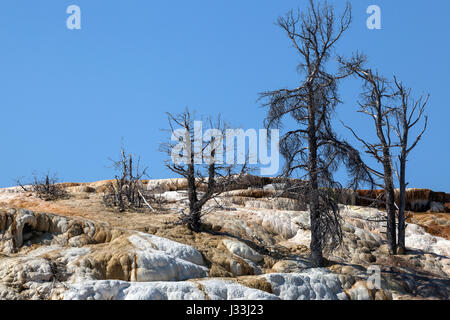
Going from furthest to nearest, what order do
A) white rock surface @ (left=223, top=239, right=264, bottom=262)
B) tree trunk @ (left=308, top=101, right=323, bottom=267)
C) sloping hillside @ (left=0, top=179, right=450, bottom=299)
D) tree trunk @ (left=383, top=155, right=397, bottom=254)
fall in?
tree trunk @ (left=383, top=155, right=397, bottom=254)
tree trunk @ (left=308, top=101, right=323, bottom=267)
white rock surface @ (left=223, top=239, right=264, bottom=262)
sloping hillside @ (left=0, top=179, right=450, bottom=299)

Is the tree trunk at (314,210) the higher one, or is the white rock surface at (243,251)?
the tree trunk at (314,210)

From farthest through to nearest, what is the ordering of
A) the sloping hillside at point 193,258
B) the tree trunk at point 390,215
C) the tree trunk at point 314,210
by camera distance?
the tree trunk at point 390,215 → the tree trunk at point 314,210 → the sloping hillside at point 193,258

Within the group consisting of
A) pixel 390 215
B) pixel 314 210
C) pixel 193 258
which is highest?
pixel 314 210

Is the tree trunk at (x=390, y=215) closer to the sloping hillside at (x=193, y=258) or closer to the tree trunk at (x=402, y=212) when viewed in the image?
the tree trunk at (x=402, y=212)

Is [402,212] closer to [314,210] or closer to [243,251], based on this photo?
[314,210]

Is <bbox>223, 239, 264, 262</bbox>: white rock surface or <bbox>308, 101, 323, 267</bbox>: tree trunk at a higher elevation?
<bbox>308, 101, 323, 267</bbox>: tree trunk

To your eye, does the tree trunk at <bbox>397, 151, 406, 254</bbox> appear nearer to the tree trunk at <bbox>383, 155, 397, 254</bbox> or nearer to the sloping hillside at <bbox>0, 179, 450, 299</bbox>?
the tree trunk at <bbox>383, 155, 397, 254</bbox>

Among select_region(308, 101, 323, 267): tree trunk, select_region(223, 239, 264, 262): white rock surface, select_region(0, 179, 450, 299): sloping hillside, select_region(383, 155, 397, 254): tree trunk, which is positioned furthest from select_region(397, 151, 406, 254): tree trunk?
select_region(223, 239, 264, 262): white rock surface

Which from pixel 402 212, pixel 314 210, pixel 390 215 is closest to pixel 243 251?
pixel 314 210

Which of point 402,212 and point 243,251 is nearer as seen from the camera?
point 243,251

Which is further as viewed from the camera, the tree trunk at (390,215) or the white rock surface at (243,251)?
the tree trunk at (390,215)

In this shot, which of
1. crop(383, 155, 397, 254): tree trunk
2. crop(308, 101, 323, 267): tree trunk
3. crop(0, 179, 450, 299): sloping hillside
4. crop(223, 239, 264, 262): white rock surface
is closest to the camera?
crop(0, 179, 450, 299): sloping hillside

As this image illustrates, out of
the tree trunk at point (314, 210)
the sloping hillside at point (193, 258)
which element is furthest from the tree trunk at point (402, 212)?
the tree trunk at point (314, 210)

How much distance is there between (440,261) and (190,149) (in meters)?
12.0
